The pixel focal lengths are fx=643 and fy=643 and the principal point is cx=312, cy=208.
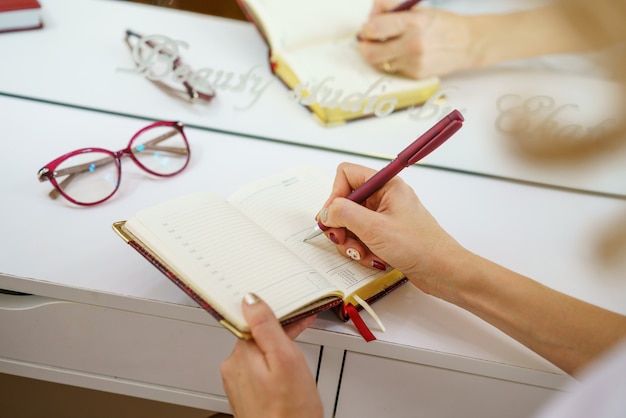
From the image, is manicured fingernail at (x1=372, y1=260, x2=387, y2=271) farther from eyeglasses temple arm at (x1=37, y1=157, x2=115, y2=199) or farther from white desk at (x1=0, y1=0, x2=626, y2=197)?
eyeglasses temple arm at (x1=37, y1=157, x2=115, y2=199)

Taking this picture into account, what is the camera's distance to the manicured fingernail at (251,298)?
572mm

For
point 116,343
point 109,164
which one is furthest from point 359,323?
point 109,164

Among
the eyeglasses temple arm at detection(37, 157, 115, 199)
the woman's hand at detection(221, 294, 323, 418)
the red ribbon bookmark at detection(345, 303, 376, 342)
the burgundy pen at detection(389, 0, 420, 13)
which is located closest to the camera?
the woman's hand at detection(221, 294, 323, 418)

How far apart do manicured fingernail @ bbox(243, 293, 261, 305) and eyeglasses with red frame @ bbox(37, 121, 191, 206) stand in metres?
0.30

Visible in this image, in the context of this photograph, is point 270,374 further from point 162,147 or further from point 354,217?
point 162,147

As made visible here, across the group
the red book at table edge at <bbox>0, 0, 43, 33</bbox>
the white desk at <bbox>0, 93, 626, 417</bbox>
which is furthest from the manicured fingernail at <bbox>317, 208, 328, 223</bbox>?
the red book at table edge at <bbox>0, 0, 43, 33</bbox>

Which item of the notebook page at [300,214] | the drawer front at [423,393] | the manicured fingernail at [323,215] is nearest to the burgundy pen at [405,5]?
the notebook page at [300,214]

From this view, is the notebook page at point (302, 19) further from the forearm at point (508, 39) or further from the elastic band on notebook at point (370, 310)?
the elastic band on notebook at point (370, 310)

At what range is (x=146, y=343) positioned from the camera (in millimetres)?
753

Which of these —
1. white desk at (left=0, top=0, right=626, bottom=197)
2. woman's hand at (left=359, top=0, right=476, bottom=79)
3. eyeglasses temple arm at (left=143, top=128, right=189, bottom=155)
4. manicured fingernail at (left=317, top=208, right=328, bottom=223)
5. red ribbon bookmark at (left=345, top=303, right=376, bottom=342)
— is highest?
woman's hand at (left=359, top=0, right=476, bottom=79)

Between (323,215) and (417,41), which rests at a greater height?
(417,41)

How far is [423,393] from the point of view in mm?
738

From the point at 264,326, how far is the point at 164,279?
19 cm

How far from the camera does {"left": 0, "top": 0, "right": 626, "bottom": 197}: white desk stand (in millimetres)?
933
